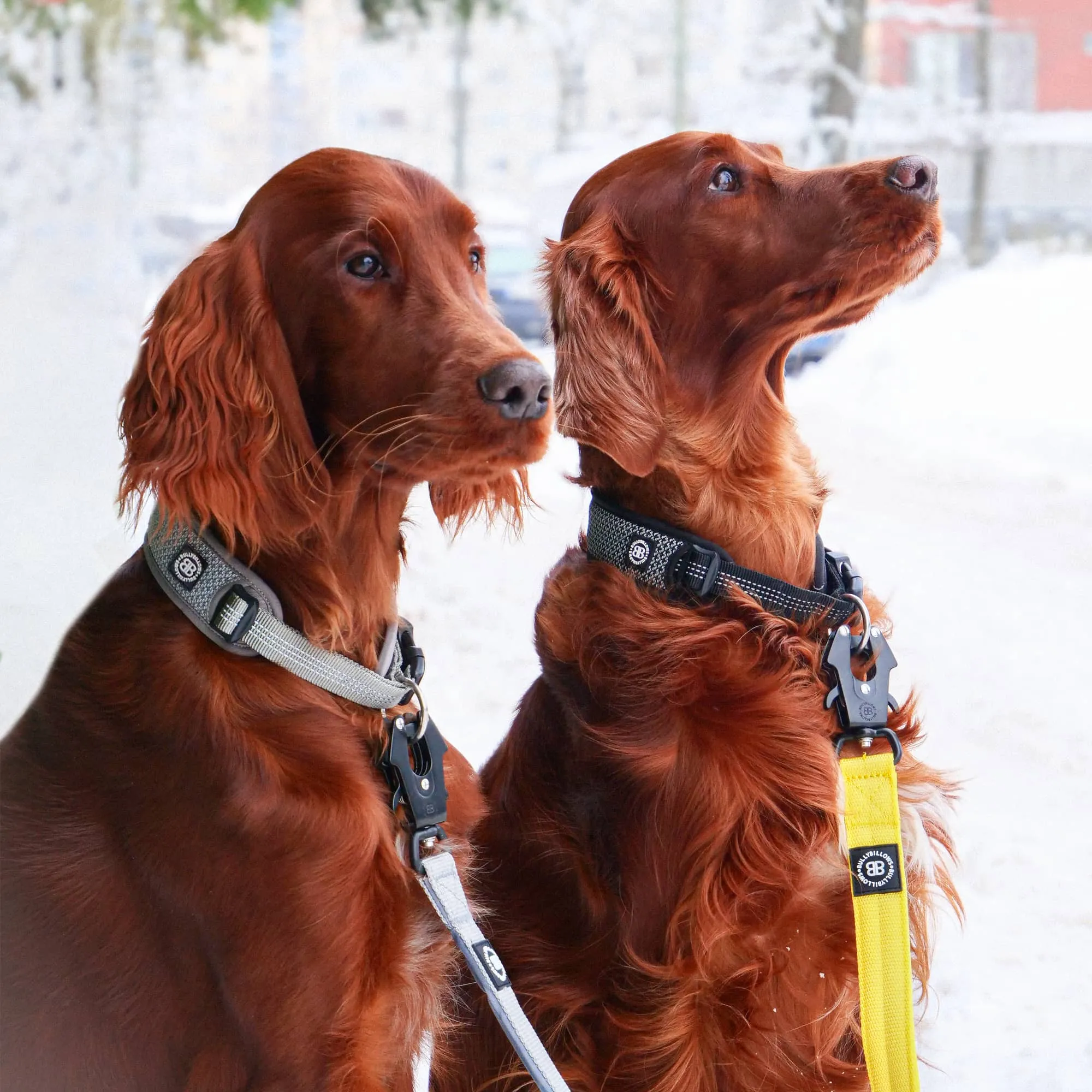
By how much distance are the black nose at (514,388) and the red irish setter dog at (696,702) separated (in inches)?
8.9

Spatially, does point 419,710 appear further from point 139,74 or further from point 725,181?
point 139,74

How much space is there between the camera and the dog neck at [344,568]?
1.28 meters

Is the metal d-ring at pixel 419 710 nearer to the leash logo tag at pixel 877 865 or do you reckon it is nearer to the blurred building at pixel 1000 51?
the leash logo tag at pixel 877 865

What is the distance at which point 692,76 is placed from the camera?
385 centimetres

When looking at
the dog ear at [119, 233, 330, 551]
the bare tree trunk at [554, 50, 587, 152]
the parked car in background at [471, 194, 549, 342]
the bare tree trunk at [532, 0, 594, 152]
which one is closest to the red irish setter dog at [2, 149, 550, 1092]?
the dog ear at [119, 233, 330, 551]

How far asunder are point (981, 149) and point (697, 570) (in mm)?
2770

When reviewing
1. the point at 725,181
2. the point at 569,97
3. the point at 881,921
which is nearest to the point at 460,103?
the point at 569,97

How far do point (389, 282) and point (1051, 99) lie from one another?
9.32 feet

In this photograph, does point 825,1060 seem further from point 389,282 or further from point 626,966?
point 389,282

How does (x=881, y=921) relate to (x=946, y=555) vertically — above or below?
below

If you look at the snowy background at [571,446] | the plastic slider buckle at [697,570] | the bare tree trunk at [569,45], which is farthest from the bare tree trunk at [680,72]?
the plastic slider buckle at [697,570]

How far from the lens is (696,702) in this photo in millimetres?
1372

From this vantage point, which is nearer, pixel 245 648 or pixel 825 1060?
pixel 245 648

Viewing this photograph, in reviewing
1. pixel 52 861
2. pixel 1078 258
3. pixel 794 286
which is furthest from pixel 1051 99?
pixel 52 861
